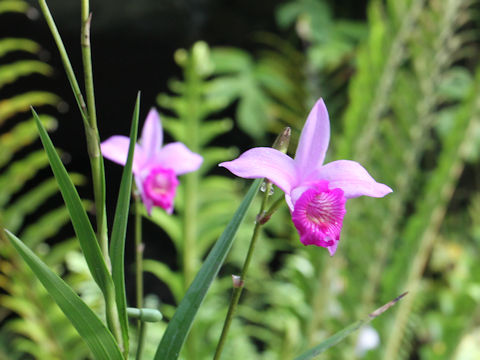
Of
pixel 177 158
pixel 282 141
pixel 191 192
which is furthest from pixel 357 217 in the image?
pixel 282 141

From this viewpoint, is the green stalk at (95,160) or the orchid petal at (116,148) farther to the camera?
the orchid petal at (116,148)

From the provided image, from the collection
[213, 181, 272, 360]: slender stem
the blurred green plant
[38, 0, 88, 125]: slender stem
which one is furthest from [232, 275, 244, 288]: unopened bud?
the blurred green plant

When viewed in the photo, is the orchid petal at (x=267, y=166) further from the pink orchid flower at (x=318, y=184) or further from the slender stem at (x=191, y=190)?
the slender stem at (x=191, y=190)

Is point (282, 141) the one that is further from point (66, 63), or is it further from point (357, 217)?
point (357, 217)

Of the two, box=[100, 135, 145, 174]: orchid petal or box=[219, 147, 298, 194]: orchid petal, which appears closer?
box=[219, 147, 298, 194]: orchid petal

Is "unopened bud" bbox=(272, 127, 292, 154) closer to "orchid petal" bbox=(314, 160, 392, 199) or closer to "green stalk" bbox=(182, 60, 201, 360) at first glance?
"orchid petal" bbox=(314, 160, 392, 199)

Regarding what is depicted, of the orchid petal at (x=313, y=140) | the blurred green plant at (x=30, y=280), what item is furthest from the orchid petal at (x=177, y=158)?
the blurred green plant at (x=30, y=280)

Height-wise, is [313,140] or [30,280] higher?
[313,140]
